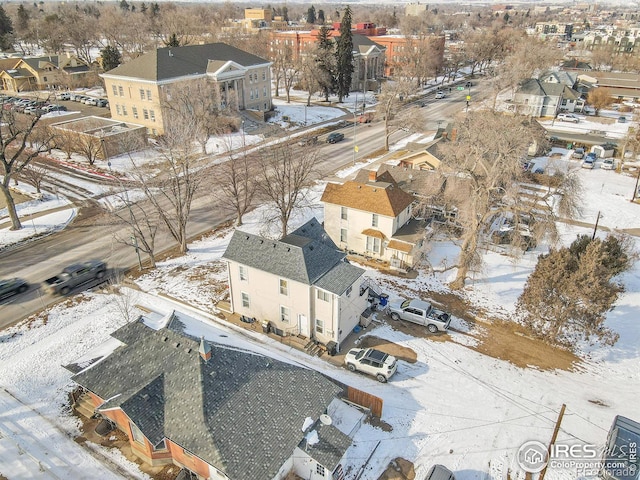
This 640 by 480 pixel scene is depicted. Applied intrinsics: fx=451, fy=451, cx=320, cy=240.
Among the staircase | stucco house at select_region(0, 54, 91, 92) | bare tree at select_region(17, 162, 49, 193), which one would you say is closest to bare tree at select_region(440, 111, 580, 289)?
the staircase

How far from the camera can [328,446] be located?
20047 millimetres

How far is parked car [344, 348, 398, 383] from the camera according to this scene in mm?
25609

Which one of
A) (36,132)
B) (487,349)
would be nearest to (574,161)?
(487,349)

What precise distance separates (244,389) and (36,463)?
10238 mm

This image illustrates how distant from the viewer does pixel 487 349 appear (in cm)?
2867

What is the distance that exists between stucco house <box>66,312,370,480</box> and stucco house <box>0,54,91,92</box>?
101 m

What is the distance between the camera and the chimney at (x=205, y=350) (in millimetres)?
20703

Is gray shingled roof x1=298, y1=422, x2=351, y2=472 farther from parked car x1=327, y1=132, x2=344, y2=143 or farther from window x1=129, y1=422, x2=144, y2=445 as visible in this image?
parked car x1=327, y1=132, x2=344, y2=143

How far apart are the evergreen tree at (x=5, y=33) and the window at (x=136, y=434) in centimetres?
15650

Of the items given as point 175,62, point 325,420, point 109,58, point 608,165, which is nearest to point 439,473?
point 325,420

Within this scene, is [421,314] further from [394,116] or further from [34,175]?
[394,116]

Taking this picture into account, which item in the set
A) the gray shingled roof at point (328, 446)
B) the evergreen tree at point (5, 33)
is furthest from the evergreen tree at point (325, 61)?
the evergreen tree at point (5, 33)

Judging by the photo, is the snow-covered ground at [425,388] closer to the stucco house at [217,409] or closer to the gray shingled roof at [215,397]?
the stucco house at [217,409]

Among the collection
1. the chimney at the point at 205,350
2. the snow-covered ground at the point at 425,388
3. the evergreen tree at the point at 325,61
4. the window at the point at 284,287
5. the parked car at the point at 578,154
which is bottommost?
the snow-covered ground at the point at 425,388
